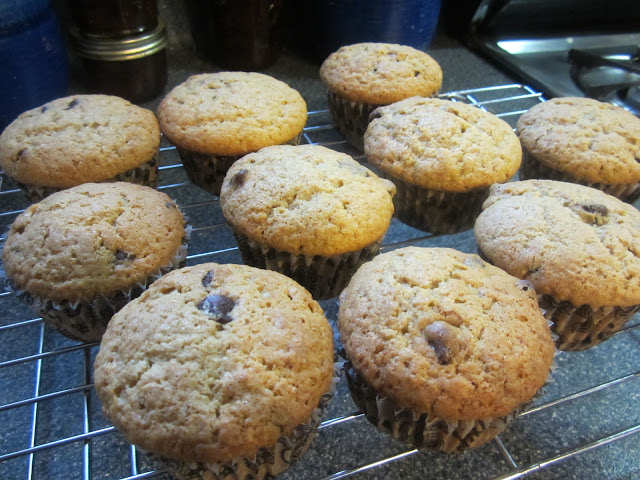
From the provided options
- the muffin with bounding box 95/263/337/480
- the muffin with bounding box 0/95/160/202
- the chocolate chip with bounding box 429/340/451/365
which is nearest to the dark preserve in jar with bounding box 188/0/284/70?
the muffin with bounding box 0/95/160/202

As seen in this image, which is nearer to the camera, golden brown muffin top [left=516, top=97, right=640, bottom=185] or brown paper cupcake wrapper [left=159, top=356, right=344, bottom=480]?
brown paper cupcake wrapper [left=159, top=356, right=344, bottom=480]

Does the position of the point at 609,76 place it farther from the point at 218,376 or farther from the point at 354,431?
the point at 218,376

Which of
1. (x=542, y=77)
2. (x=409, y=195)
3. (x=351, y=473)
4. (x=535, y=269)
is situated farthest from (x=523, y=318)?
(x=542, y=77)

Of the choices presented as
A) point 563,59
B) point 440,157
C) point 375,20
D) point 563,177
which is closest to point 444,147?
point 440,157

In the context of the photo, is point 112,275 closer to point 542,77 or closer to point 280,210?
point 280,210

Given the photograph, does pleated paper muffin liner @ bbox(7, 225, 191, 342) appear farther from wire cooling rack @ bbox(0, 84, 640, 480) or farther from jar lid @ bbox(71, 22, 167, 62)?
jar lid @ bbox(71, 22, 167, 62)

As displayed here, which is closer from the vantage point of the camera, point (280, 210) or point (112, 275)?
point (112, 275)
